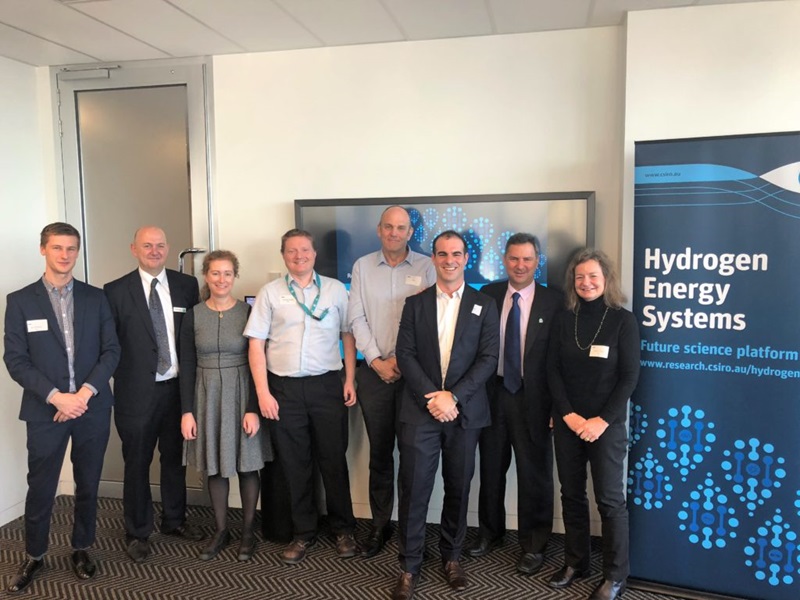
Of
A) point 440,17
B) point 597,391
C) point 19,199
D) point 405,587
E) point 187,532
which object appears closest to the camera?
point 597,391

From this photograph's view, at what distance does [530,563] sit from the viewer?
2.87m

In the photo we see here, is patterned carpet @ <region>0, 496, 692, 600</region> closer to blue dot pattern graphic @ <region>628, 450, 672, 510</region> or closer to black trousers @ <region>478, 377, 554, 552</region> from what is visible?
black trousers @ <region>478, 377, 554, 552</region>

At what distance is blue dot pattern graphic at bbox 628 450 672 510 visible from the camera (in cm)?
266

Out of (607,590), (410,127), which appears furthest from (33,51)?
(607,590)

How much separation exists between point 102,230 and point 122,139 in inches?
23.4

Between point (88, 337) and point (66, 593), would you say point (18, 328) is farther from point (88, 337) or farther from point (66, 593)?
point (66, 593)

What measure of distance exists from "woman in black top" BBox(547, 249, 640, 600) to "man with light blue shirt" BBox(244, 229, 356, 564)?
3.52 feet

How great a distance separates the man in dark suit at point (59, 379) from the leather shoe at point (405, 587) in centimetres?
153

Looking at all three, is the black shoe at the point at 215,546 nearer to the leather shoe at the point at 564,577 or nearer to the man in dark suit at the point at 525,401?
the man in dark suit at the point at 525,401

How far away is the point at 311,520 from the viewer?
10.1 ft

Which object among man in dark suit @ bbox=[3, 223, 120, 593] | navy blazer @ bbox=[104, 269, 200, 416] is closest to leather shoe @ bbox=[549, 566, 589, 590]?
navy blazer @ bbox=[104, 269, 200, 416]

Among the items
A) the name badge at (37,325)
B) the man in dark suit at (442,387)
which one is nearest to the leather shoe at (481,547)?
the man in dark suit at (442,387)

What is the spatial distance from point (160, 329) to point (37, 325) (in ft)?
1.78

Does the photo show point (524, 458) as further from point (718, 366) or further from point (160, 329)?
point (160, 329)
